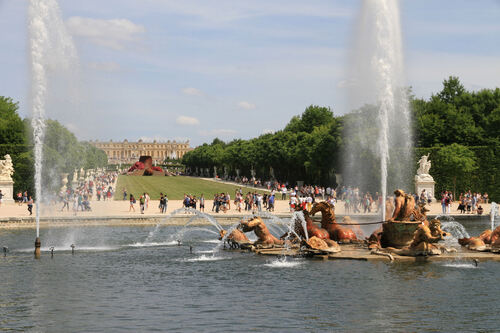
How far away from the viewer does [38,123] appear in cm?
3112

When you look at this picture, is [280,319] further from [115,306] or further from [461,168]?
[461,168]

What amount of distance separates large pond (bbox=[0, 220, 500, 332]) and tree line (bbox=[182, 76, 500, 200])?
20.2 meters

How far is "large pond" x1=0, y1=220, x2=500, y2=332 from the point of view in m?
16.8

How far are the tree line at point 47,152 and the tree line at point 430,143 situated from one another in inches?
718

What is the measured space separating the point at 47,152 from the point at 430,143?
4186 cm

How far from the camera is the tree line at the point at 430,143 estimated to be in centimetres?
6419

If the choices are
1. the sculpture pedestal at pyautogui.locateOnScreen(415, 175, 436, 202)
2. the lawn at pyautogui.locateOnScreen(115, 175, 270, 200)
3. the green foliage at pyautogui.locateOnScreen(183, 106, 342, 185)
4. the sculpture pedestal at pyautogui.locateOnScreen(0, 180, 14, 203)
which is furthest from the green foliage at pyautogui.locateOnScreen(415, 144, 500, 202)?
the sculpture pedestal at pyautogui.locateOnScreen(0, 180, 14, 203)

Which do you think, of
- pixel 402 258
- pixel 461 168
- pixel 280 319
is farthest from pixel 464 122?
pixel 280 319

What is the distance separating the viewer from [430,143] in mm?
74812

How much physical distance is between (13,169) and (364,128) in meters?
33.6

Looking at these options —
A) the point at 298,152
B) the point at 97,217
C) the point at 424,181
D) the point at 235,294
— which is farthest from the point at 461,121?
the point at 235,294

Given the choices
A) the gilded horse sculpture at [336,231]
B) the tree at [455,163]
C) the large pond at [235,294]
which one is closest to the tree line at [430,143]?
the tree at [455,163]

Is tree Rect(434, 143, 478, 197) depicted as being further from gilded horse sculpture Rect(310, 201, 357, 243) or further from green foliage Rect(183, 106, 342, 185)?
gilded horse sculpture Rect(310, 201, 357, 243)

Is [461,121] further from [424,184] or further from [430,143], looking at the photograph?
[424,184]
